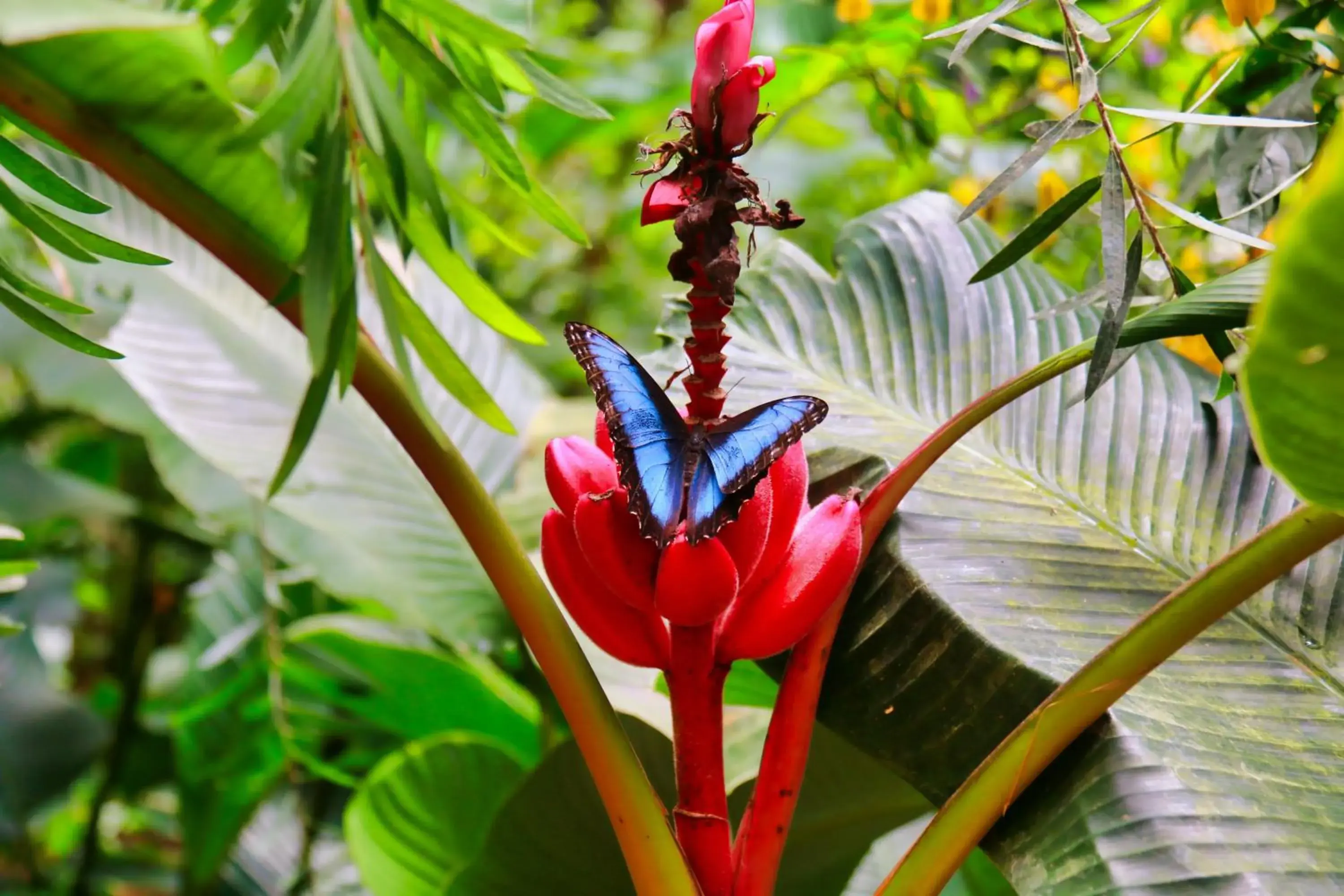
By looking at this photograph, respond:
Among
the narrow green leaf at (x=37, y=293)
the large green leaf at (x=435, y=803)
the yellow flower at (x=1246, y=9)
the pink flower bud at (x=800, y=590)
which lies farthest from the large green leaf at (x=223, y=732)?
the yellow flower at (x=1246, y=9)

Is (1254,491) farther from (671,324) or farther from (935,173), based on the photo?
(935,173)

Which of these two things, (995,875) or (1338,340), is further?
(995,875)

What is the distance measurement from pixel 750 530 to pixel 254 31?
287mm

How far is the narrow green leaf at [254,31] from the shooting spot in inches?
16.8

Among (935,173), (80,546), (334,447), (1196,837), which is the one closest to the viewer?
(1196,837)

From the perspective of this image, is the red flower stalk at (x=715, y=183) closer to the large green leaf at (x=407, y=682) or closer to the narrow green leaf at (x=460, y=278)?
the narrow green leaf at (x=460, y=278)

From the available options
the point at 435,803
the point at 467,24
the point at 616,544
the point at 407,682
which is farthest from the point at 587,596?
the point at 407,682

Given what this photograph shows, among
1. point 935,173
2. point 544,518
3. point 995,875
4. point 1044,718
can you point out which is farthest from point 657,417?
point 935,173

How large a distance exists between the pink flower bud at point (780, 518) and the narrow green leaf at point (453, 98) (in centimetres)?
18

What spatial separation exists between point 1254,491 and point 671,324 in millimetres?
368

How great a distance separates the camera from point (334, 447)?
95 cm

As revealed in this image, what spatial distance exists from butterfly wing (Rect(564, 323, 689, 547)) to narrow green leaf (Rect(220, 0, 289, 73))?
0.17 metres

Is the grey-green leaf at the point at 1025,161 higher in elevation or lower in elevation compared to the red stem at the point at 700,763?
higher

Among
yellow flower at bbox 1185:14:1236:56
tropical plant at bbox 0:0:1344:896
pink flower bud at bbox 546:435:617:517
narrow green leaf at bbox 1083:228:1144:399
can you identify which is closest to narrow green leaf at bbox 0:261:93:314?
tropical plant at bbox 0:0:1344:896
